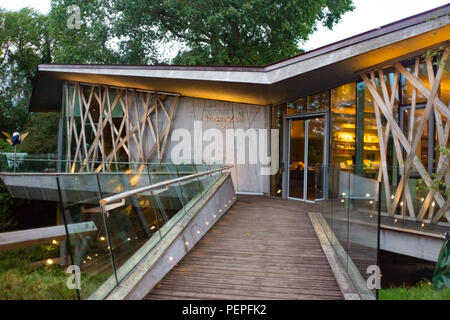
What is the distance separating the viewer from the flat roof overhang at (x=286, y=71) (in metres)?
7.32

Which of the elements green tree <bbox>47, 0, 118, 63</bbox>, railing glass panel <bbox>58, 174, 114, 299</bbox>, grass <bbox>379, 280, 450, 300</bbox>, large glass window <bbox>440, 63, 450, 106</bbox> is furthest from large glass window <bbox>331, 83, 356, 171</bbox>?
green tree <bbox>47, 0, 118, 63</bbox>

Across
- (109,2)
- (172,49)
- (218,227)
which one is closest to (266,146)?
(218,227)

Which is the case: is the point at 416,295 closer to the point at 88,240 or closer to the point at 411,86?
the point at 88,240

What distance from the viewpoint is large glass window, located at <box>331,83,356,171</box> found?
10406 mm

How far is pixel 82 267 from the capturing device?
365cm

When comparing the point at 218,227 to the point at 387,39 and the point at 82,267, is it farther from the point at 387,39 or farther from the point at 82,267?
the point at 387,39

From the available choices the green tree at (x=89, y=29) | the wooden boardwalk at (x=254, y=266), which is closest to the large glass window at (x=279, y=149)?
the wooden boardwalk at (x=254, y=266)

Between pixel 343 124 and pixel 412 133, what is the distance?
115 inches

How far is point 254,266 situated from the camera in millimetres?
5539

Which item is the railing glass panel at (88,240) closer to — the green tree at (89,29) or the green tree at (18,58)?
the green tree at (89,29)

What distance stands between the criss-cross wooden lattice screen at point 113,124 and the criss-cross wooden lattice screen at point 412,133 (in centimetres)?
826

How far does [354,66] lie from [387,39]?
1467 mm

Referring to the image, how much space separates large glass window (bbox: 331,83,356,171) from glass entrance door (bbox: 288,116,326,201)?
0.55m

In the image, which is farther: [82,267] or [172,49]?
[172,49]
